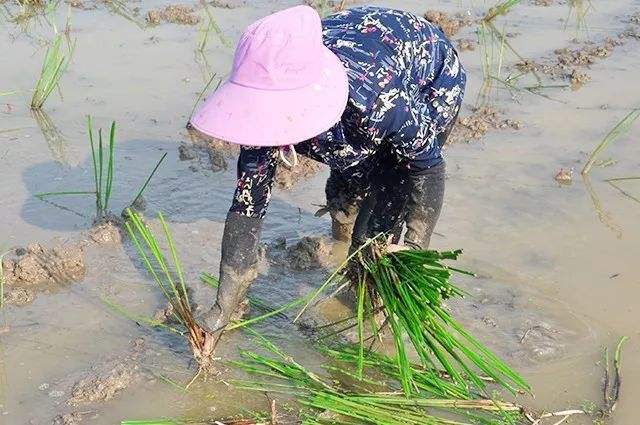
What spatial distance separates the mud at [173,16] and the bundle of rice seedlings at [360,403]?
3990mm

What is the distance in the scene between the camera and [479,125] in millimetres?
4691

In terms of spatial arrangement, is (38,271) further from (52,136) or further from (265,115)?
(265,115)

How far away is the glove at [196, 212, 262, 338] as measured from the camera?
2574 millimetres

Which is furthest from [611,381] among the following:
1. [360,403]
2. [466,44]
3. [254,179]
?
[466,44]

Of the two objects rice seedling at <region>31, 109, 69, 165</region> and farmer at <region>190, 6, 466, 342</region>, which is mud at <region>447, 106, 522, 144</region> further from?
rice seedling at <region>31, 109, 69, 165</region>

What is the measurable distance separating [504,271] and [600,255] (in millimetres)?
428

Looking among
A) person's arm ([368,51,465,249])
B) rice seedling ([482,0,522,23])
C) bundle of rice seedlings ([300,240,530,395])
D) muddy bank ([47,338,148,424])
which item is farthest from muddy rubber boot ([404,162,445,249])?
rice seedling ([482,0,522,23])

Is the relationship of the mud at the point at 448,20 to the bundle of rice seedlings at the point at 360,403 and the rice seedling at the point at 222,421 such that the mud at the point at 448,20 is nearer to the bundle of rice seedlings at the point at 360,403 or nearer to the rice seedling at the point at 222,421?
the bundle of rice seedlings at the point at 360,403

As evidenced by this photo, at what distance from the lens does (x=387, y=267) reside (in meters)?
2.59

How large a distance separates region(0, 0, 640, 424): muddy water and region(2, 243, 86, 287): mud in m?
0.07

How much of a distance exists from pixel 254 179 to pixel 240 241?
196 mm

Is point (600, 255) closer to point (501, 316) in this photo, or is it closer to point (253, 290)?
point (501, 316)

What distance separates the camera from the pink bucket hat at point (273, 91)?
2.04m

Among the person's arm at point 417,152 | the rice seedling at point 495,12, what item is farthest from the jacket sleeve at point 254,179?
the rice seedling at point 495,12
